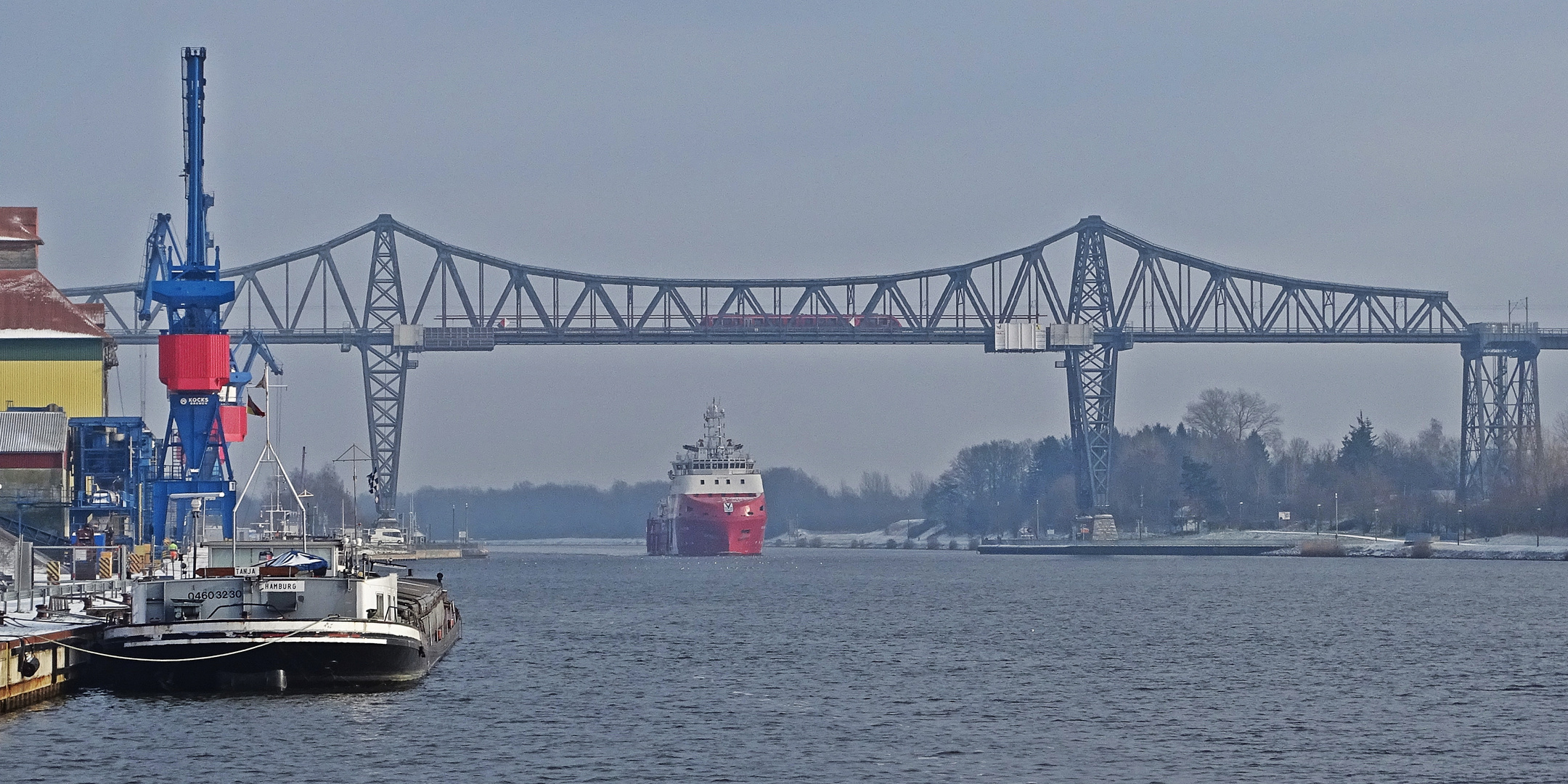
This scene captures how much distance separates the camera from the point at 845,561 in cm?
15475

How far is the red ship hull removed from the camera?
529ft

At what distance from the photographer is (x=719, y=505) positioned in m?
161

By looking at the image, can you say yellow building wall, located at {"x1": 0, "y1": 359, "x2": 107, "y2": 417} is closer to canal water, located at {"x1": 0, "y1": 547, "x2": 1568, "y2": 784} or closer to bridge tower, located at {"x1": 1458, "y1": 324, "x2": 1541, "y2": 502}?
canal water, located at {"x1": 0, "y1": 547, "x2": 1568, "y2": 784}

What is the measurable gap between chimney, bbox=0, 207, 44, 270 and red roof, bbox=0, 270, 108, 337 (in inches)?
115

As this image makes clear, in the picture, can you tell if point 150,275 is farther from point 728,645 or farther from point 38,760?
point 38,760

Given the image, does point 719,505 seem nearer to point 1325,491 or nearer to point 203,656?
point 1325,491

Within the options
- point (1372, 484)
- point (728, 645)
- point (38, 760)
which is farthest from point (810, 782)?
point (1372, 484)

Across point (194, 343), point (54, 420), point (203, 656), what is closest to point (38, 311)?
point (54, 420)

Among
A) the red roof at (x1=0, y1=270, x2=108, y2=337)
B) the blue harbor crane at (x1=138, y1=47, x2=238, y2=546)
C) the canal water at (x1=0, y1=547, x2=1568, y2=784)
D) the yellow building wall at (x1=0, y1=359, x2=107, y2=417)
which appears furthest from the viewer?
the red roof at (x1=0, y1=270, x2=108, y2=337)

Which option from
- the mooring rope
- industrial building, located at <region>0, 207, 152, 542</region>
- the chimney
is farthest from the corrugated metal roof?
the mooring rope

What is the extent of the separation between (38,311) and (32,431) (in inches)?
432

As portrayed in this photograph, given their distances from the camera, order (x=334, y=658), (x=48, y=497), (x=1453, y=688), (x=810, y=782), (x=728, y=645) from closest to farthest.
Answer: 1. (x=810, y=782)
2. (x=334, y=658)
3. (x=1453, y=688)
4. (x=728, y=645)
5. (x=48, y=497)

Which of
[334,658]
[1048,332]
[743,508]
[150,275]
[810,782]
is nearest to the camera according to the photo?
[810,782]

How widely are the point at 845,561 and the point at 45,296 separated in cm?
7941
